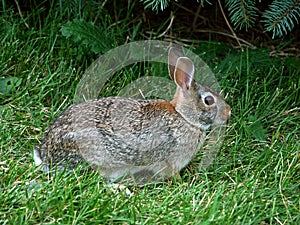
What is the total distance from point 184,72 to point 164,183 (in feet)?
2.43

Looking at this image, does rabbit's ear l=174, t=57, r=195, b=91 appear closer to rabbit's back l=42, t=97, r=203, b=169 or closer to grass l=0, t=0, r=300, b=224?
rabbit's back l=42, t=97, r=203, b=169

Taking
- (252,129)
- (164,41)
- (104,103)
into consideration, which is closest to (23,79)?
(104,103)

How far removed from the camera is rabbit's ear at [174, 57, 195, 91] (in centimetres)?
409

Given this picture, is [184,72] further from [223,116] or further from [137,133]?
[137,133]

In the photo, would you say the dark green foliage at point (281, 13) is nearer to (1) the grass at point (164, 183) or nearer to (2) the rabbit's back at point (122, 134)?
(1) the grass at point (164, 183)

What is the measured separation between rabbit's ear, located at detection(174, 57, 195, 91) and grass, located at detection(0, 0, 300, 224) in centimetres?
51

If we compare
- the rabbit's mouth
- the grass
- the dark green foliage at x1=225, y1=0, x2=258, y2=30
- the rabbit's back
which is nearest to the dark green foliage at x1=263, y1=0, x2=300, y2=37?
the dark green foliage at x1=225, y1=0, x2=258, y2=30

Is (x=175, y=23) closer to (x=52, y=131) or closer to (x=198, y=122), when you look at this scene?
(x=198, y=122)

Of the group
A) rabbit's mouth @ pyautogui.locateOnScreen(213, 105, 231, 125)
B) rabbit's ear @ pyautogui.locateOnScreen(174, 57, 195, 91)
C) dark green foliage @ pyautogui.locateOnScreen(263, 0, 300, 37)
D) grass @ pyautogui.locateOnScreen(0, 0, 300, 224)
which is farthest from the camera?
dark green foliage @ pyautogui.locateOnScreen(263, 0, 300, 37)

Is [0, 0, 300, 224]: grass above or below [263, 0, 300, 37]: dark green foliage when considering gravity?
below

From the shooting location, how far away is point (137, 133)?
3.97 m

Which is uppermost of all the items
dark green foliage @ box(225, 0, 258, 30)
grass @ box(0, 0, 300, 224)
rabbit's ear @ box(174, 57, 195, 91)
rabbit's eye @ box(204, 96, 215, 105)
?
dark green foliage @ box(225, 0, 258, 30)

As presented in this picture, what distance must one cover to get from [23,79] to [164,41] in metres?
1.36

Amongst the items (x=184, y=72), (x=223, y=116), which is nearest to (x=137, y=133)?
(x=184, y=72)
